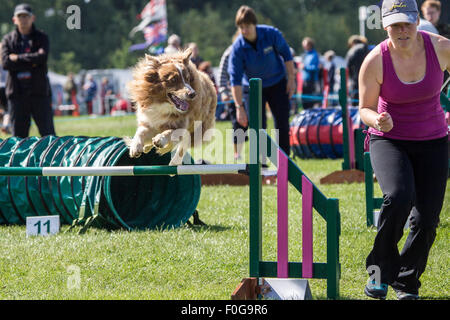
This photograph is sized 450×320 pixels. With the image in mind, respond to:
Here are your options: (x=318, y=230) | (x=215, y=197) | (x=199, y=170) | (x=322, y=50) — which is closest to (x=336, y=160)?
(x=215, y=197)

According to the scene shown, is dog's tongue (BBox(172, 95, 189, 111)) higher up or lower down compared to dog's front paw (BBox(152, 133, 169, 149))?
higher up

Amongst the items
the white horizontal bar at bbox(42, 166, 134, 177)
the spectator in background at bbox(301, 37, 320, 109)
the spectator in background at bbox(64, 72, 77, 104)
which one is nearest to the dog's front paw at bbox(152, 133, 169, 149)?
the white horizontal bar at bbox(42, 166, 134, 177)

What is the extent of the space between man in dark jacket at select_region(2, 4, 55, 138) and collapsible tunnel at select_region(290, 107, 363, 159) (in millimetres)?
4189

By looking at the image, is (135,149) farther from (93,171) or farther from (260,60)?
(260,60)

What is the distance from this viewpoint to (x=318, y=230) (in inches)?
220

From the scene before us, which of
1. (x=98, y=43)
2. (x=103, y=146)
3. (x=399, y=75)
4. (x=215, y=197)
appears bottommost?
(x=215, y=197)

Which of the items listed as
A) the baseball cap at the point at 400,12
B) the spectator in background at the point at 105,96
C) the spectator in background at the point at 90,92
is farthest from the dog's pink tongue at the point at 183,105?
the spectator in background at the point at 90,92

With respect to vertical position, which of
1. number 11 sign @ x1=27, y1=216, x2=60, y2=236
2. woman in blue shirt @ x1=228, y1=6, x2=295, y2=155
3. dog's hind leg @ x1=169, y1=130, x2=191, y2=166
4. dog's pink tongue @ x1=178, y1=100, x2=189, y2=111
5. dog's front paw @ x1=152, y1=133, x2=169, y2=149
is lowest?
Answer: number 11 sign @ x1=27, y1=216, x2=60, y2=236

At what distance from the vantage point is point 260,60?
7117 millimetres

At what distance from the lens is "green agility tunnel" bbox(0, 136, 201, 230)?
5723mm

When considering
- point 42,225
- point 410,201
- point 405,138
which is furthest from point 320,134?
point 410,201

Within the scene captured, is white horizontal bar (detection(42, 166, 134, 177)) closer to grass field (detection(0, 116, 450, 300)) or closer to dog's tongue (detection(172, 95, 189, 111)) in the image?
grass field (detection(0, 116, 450, 300))
